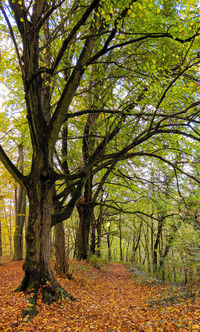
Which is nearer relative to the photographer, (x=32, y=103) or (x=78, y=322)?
(x=78, y=322)

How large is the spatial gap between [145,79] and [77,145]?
570cm

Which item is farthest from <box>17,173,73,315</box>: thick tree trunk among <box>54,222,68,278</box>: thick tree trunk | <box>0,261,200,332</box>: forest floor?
<box>54,222,68,278</box>: thick tree trunk

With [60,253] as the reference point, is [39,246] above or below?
above

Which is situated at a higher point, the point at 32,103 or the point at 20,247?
the point at 32,103

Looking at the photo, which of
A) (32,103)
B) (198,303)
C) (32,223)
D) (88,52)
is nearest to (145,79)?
(88,52)

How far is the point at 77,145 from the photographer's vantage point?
11070mm

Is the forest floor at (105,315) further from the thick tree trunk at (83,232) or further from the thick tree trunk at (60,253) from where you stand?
the thick tree trunk at (83,232)

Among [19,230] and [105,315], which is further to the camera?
[19,230]

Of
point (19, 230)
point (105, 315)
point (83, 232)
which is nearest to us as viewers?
point (105, 315)

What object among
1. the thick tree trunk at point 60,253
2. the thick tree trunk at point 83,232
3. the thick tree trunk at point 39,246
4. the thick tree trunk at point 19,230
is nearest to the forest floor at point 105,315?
the thick tree trunk at point 39,246

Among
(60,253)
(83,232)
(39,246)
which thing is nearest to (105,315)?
(39,246)

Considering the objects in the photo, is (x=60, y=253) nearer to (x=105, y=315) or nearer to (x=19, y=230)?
(x=105, y=315)

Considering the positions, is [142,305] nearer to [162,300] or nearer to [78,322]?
[162,300]

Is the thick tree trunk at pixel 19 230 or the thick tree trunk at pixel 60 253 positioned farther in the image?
the thick tree trunk at pixel 19 230
